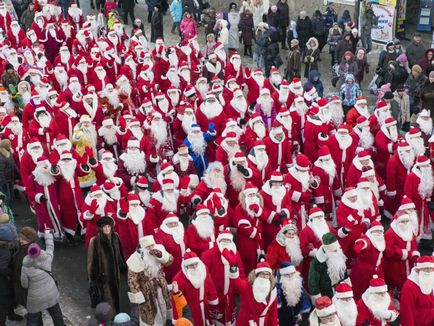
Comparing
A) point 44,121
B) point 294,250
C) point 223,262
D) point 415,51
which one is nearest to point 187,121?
point 44,121

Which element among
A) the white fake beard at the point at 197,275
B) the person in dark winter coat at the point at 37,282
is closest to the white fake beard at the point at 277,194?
the white fake beard at the point at 197,275

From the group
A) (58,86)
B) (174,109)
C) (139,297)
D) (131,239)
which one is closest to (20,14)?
(58,86)

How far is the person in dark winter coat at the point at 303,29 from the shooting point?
18.3m

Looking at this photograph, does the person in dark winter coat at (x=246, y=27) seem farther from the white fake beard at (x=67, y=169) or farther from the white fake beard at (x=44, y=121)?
the white fake beard at (x=67, y=169)

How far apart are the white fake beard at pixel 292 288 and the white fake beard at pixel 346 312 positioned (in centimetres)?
85

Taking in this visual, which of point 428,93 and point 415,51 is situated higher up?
point 415,51

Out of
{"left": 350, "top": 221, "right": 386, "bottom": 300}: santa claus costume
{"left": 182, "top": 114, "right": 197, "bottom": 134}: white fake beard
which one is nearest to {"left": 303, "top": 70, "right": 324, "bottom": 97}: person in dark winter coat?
{"left": 182, "top": 114, "right": 197, "bottom": 134}: white fake beard

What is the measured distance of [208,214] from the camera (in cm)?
902

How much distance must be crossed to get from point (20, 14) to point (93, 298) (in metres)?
16.3

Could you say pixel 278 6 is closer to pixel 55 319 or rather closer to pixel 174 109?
pixel 174 109

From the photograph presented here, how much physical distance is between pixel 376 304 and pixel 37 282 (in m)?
3.68

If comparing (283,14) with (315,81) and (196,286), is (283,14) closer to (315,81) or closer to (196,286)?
(315,81)

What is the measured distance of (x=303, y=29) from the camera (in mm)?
18406

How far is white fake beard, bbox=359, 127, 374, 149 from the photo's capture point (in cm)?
1179
